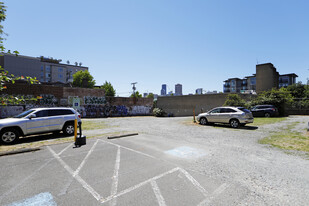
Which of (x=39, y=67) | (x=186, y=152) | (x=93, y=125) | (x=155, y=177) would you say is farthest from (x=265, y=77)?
(x=39, y=67)

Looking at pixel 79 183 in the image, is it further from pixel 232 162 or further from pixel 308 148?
pixel 308 148

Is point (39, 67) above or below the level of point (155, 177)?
above

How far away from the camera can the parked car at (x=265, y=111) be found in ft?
67.6

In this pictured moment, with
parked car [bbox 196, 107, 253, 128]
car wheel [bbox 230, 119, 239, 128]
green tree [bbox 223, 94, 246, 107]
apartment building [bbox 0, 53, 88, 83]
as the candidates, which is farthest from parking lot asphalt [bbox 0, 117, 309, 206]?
apartment building [bbox 0, 53, 88, 83]

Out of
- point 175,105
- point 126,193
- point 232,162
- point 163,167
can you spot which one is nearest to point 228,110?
point 232,162

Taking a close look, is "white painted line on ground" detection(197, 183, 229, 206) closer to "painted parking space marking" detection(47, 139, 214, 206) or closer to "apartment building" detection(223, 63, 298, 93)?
"painted parking space marking" detection(47, 139, 214, 206)

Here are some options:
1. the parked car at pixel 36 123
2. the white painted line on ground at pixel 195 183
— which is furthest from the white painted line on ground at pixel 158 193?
the parked car at pixel 36 123

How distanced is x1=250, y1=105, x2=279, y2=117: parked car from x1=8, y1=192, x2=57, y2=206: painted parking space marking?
24325 mm

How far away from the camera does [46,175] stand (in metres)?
4.29

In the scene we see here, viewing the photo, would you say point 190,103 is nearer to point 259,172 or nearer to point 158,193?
point 259,172

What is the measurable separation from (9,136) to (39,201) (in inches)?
268

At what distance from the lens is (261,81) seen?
139 feet

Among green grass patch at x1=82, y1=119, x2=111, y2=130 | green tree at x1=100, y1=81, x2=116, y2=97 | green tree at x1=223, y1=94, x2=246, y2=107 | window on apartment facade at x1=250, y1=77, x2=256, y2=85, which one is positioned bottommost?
green grass patch at x1=82, y1=119, x2=111, y2=130

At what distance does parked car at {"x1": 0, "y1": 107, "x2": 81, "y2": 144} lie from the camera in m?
7.73
